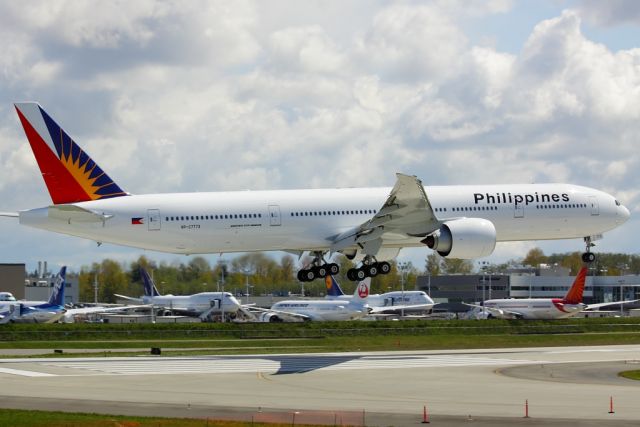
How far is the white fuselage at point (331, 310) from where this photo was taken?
331ft

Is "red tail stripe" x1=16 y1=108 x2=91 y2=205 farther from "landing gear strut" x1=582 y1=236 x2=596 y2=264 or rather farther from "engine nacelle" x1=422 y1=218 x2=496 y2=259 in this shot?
"landing gear strut" x1=582 y1=236 x2=596 y2=264

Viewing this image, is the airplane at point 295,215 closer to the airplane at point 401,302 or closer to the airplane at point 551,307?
the airplane at point 551,307

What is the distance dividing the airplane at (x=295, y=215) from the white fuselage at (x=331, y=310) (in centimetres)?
3941

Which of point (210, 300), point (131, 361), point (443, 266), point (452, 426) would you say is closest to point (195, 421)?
point (452, 426)

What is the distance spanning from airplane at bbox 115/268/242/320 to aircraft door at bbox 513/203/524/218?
53.4 meters

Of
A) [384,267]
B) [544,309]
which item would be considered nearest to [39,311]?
[384,267]

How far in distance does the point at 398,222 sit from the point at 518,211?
837cm

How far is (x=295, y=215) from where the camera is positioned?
2280 inches

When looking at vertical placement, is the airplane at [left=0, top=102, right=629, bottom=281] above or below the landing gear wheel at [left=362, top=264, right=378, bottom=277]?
above

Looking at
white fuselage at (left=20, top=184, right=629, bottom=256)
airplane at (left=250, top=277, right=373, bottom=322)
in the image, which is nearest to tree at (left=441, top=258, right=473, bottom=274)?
airplane at (left=250, top=277, right=373, bottom=322)

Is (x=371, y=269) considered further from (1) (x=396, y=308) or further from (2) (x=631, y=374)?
(1) (x=396, y=308)

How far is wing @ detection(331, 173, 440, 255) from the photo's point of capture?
5378 cm

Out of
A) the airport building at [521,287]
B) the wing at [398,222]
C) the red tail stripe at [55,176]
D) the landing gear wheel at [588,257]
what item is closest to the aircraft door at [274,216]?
the wing at [398,222]

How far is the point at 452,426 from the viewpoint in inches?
1110
